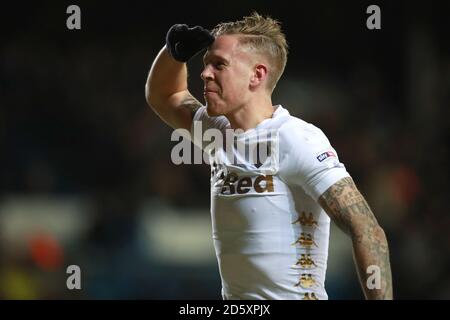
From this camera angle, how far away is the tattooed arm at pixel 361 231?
3.31 meters

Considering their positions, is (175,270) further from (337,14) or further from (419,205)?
(337,14)

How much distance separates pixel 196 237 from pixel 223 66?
389cm

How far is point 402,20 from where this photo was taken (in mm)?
8766

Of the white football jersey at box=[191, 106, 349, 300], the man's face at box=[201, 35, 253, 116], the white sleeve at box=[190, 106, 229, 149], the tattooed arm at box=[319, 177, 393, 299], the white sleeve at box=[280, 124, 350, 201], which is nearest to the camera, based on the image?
the tattooed arm at box=[319, 177, 393, 299]

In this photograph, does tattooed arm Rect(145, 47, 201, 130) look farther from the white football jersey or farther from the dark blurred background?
the dark blurred background

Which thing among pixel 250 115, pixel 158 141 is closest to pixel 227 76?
pixel 250 115

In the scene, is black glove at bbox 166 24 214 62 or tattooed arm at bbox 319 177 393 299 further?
black glove at bbox 166 24 214 62

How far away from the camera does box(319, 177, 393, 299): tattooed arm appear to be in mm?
3307

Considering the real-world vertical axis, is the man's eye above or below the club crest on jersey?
above

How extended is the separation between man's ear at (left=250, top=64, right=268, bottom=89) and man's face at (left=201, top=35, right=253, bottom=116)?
0.06 feet

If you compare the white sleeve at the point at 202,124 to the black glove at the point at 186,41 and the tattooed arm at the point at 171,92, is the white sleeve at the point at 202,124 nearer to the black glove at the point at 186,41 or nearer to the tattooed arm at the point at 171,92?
the tattooed arm at the point at 171,92

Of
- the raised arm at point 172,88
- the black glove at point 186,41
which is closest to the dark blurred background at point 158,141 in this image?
the raised arm at point 172,88

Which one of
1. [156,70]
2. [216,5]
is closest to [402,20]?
[216,5]

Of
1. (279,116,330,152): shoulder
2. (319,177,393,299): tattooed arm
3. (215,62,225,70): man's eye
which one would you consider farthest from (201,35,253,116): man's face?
(319,177,393,299): tattooed arm
